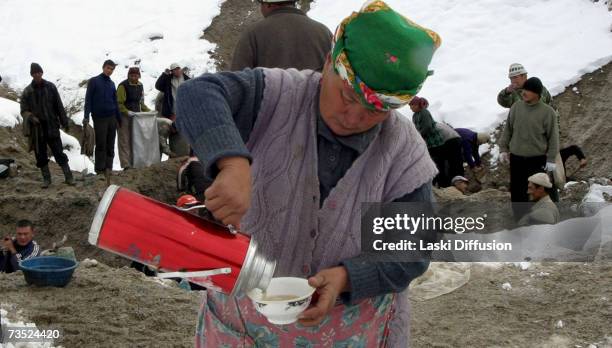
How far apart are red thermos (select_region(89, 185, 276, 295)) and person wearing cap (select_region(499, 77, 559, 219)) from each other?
19.8ft

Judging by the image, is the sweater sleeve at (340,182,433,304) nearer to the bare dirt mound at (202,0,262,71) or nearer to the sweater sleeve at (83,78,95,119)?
the sweater sleeve at (83,78,95,119)

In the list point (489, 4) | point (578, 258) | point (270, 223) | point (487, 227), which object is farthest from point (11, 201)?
point (489, 4)

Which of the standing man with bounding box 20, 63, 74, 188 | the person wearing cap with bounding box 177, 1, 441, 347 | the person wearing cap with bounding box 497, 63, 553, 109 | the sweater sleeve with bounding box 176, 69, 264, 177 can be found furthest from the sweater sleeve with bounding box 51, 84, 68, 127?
the sweater sleeve with bounding box 176, 69, 264, 177

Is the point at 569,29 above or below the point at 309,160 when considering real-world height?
below

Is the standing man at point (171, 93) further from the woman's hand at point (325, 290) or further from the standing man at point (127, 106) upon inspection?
the woman's hand at point (325, 290)

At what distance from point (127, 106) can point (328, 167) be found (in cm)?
930

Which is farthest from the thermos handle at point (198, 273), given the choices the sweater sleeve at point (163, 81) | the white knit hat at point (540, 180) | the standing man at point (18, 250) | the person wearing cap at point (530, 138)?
the sweater sleeve at point (163, 81)

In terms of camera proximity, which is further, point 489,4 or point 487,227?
point 489,4

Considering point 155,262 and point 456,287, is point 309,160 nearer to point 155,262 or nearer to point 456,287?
point 155,262

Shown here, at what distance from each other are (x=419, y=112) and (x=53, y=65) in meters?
9.30

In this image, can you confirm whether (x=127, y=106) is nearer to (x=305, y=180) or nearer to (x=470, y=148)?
(x=470, y=148)

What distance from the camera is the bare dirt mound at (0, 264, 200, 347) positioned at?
4.39 metres

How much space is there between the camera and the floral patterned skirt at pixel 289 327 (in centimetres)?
201

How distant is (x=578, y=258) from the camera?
5934mm
